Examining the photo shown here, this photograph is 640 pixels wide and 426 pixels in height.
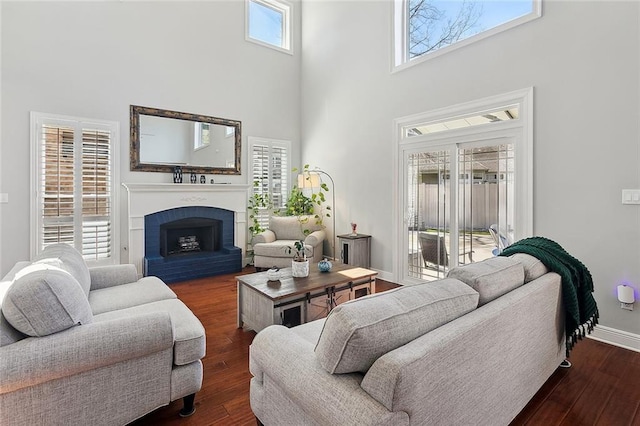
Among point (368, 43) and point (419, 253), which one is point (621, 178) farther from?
point (368, 43)

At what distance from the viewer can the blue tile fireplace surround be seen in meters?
4.59

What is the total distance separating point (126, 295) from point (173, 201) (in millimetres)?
2676

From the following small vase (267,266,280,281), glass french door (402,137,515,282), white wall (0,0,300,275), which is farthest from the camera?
white wall (0,0,300,275)

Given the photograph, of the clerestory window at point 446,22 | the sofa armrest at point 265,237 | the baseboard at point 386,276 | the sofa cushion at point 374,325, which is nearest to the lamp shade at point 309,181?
the sofa armrest at point 265,237

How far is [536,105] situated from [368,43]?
262 centimetres

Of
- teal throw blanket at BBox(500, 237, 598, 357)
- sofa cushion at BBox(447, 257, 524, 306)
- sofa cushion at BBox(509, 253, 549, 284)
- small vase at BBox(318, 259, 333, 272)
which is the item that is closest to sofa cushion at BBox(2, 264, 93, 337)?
sofa cushion at BBox(447, 257, 524, 306)

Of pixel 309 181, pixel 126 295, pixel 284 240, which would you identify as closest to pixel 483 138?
pixel 309 181

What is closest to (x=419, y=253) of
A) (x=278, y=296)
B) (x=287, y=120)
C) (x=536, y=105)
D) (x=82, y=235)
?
(x=536, y=105)

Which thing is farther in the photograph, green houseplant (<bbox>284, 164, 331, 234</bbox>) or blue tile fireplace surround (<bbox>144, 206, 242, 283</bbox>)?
green houseplant (<bbox>284, 164, 331, 234</bbox>)

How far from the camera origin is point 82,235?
4320 millimetres

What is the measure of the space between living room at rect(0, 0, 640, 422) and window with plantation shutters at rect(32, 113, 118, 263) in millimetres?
126

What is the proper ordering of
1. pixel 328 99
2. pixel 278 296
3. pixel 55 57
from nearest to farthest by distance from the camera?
1. pixel 278 296
2. pixel 55 57
3. pixel 328 99

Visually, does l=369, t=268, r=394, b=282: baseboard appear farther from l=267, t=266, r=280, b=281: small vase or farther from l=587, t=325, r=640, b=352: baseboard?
l=587, t=325, r=640, b=352: baseboard

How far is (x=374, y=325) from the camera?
43.0 inches
